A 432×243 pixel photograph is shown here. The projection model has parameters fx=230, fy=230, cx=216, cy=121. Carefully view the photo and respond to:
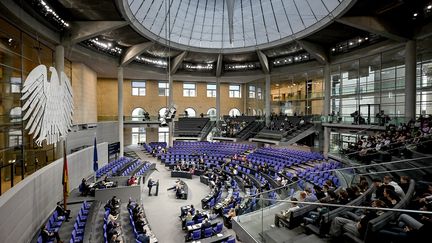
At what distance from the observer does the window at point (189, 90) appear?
118 feet

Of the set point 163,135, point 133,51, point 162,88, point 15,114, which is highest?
point 133,51

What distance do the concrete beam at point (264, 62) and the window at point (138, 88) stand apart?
1725 centimetres

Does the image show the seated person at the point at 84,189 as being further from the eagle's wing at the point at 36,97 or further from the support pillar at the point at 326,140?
the support pillar at the point at 326,140

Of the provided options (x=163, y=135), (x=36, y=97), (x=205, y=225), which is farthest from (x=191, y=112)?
(x=36, y=97)

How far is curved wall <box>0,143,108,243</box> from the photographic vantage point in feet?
23.4

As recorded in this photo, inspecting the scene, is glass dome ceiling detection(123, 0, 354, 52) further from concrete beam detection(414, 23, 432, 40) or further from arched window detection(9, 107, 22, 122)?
arched window detection(9, 107, 22, 122)

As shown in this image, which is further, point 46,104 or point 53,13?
point 53,13

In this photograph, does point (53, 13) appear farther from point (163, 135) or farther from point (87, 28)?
point (163, 135)

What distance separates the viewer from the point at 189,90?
3606cm

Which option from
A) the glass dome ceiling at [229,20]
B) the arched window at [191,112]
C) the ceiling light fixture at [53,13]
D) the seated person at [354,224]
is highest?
the glass dome ceiling at [229,20]

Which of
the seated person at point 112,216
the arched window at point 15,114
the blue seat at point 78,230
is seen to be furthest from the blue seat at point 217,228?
the arched window at point 15,114

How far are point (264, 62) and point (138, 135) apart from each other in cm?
2054

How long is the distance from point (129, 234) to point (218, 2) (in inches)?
852

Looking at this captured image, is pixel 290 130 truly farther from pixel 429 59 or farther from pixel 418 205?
pixel 418 205
